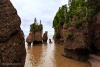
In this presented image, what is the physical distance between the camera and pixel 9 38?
7340mm

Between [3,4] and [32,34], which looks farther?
[32,34]

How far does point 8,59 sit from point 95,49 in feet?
75.4

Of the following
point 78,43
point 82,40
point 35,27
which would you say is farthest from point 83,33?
point 35,27

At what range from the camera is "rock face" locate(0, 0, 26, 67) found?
6672 mm

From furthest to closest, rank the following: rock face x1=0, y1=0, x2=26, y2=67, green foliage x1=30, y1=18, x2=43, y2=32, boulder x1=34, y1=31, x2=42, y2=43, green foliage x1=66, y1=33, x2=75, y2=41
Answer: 1. green foliage x1=30, y1=18, x2=43, y2=32
2. boulder x1=34, y1=31, x2=42, y2=43
3. green foliage x1=66, y1=33, x2=75, y2=41
4. rock face x1=0, y1=0, x2=26, y2=67

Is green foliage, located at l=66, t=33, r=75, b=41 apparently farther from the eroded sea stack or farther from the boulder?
the boulder

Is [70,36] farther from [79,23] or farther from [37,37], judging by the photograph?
[37,37]

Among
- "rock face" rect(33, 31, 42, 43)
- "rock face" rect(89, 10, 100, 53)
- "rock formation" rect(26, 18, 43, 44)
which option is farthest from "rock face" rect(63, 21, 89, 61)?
"rock face" rect(33, 31, 42, 43)

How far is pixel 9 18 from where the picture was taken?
7652 mm

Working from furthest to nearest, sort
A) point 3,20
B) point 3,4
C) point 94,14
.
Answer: point 94,14, point 3,4, point 3,20

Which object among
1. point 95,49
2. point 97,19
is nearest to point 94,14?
point 97,19

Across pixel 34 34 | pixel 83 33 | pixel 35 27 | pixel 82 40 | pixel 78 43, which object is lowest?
pixel 78 43

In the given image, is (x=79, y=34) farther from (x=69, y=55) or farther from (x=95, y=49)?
(x=95, y=49)

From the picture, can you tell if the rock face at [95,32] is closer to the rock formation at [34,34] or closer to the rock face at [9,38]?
the rock face at [9,38]
